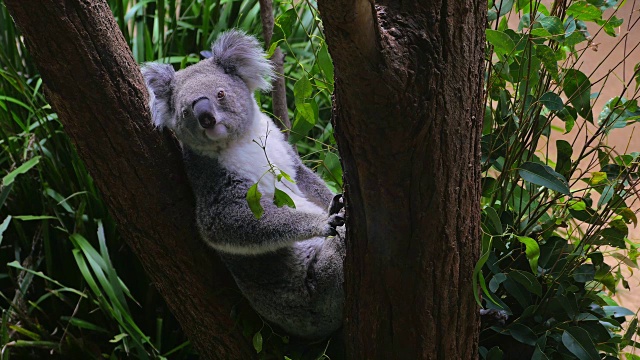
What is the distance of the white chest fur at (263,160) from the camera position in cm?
239

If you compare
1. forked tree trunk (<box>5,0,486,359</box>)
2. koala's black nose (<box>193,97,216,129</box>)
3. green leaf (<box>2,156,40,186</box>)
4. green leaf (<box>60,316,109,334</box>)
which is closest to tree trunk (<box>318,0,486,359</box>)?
forked tree trunk (<box>5,0,486,359</box>)

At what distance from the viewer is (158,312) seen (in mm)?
3629

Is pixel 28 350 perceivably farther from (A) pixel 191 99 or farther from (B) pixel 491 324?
(B) pixel 491 324

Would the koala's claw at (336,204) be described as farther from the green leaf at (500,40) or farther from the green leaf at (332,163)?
the green leaf at (500,40)

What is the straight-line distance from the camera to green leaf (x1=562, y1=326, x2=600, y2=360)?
2018 millimetres

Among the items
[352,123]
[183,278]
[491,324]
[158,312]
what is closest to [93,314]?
[158,312]

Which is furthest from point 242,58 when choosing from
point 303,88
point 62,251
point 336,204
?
point 62,251

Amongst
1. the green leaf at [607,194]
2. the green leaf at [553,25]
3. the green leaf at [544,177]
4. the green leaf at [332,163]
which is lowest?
the green leaf at [332,163]

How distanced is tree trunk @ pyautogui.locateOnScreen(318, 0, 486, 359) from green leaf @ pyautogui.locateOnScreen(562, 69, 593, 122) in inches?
25.1

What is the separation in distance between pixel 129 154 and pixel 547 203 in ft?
4.68

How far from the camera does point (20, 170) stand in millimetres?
3488

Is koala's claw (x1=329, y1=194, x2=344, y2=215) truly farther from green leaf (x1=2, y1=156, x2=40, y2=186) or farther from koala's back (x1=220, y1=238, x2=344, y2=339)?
green leaf (x1=2, y1=156, x2=40, y2=186)

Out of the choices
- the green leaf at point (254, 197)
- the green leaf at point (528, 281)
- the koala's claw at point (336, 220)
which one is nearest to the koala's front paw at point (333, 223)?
the koala's claw at point (336, 220)

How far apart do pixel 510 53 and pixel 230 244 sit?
1.10 m
